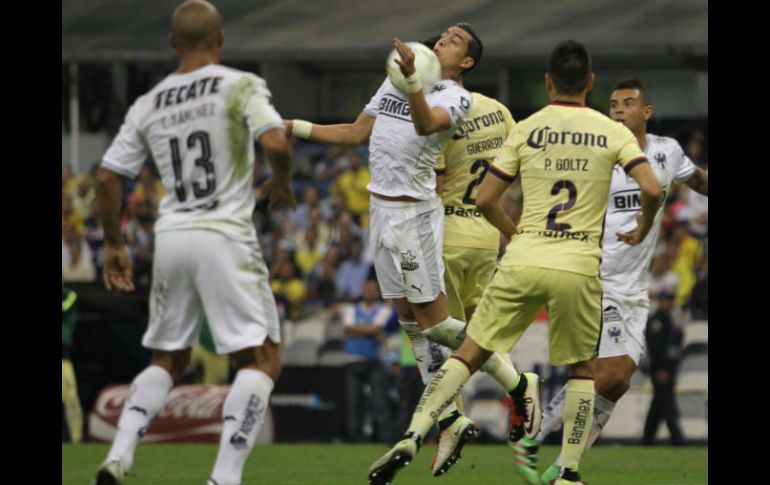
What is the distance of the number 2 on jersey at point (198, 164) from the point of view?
848 centimetres

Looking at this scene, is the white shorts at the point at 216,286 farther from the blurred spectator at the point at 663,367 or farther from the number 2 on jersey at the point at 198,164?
the blurred spectator at the point at 663,367

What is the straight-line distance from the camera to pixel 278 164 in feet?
27.4

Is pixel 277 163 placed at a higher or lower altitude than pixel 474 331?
higher

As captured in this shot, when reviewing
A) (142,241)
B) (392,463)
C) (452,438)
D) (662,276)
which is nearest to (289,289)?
(142,241)

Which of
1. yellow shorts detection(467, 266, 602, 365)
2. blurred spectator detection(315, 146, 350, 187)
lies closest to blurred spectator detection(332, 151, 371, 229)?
blurred spectator detection(315, 146, 350, 187)

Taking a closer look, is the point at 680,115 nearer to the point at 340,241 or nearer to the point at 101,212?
the point at 340,241

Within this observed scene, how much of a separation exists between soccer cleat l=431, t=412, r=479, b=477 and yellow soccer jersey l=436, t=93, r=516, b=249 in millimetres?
1588

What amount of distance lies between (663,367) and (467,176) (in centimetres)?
871

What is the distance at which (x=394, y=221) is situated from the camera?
10.8 metres

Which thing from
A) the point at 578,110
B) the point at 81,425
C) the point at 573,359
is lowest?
the point at 81,425

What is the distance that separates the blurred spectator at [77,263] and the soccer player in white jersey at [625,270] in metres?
13.4

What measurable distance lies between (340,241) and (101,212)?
47.6 feet

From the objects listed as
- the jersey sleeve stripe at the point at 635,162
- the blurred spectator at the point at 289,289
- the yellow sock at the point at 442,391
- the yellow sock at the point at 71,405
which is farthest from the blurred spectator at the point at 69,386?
the jersey sleeve stripe at the point at 635,162
